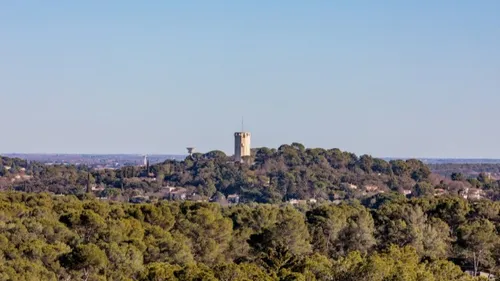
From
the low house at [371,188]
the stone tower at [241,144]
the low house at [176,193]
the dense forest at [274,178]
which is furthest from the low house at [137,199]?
the stone tower at [241,144]

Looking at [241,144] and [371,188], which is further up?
[241,144]

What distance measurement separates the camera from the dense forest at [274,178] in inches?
3061

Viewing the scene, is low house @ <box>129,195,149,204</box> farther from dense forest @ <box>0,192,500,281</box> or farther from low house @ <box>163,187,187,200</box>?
dense forest @ <box>0,192,500,281</box>

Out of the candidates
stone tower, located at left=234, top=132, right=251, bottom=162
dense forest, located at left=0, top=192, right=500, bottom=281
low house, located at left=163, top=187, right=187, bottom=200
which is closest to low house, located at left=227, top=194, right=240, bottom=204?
low house, located at left=163, top=187, right=187, bottom=200

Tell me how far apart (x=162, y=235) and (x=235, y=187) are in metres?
54.2

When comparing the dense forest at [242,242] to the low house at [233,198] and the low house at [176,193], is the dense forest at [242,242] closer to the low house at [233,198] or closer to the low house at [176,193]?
the low house at [176,193]

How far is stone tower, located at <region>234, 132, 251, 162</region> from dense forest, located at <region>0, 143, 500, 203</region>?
1970 millimetres

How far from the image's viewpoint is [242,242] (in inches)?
1261

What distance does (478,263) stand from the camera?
31.2 m

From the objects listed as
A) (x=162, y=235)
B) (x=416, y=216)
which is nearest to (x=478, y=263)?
(x=416, y=216)

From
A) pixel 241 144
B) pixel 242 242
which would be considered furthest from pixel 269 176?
pixel 242 242

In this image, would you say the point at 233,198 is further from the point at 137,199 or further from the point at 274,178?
the point at 137,199

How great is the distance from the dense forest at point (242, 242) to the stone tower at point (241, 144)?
60.4m

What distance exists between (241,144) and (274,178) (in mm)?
15073
